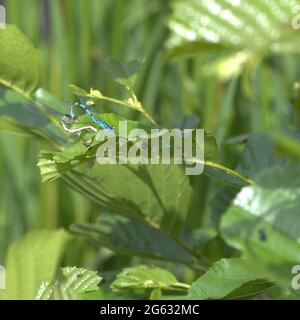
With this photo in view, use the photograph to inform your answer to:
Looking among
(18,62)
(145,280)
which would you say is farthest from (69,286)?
(18,62)

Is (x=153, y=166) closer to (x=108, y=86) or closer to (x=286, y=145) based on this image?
(x=286, y=145)

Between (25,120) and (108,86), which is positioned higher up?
(108,86)

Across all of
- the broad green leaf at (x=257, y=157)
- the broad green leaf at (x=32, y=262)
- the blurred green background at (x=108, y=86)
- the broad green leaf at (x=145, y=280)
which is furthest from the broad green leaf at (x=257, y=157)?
the blurred green background at (x=108, y=86)

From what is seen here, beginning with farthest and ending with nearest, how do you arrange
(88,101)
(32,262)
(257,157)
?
(257,157) < (88,101) < (32,262)

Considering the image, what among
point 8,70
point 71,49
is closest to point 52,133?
point 8,70

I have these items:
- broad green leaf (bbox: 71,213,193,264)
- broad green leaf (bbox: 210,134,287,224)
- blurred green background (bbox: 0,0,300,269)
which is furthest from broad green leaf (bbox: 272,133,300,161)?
blurred green background (bbox: 0,0,300,269)

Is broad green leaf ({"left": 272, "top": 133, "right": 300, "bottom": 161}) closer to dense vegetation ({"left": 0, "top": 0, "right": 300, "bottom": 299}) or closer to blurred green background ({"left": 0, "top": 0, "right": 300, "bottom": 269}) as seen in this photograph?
dense vegetation ({"left": 0, "top": 0, "right": 300, "bottom": 299})

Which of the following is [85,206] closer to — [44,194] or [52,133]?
[44,194]
